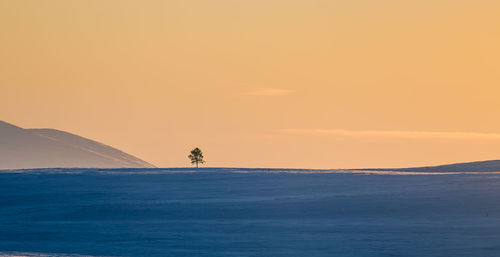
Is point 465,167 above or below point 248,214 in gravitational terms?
above

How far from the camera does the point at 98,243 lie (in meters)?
45.3

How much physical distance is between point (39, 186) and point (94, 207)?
12.5 m

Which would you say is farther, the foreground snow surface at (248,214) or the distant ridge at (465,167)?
the distant ridge at (465,167)

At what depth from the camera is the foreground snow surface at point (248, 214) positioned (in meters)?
42.5

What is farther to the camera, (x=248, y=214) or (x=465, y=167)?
(x=465, y=167)

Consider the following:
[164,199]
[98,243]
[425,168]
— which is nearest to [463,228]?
[98,243]

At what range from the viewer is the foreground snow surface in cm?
4250

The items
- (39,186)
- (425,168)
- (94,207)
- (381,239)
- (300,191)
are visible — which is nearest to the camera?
(381,239)

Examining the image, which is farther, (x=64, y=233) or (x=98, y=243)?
(x=64, y=233)

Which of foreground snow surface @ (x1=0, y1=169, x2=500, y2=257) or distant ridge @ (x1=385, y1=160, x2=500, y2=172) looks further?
distant ridge @ (x1=385, y1=160, x2=500, y2=172)

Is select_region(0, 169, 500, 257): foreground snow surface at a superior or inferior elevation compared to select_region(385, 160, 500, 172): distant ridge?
inferior

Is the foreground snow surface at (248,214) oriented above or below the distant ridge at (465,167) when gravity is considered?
below

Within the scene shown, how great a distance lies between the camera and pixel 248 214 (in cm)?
5550

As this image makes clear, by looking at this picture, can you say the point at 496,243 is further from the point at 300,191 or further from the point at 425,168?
the point at 425,168
